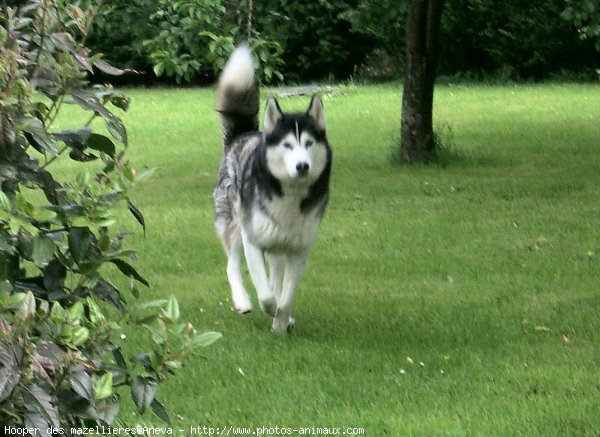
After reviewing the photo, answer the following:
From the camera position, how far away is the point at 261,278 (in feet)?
23.6

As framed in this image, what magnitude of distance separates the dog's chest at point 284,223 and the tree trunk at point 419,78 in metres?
7.13

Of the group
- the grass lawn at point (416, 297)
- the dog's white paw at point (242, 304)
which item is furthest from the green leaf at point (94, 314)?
the dog's white paw at point (242, 304)

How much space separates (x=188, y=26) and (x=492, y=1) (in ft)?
56.8

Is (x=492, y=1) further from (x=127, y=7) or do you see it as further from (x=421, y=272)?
(x=421, y=272)

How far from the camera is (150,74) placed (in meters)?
27.5

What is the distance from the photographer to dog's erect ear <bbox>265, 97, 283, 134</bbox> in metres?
7.01

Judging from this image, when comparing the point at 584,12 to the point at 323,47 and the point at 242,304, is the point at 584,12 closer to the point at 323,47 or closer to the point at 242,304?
the point at 242,304

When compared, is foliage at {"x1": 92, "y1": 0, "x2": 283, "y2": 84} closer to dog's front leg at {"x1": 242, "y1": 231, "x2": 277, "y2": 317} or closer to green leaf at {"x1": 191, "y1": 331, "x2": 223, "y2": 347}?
dog's front leg at {"x1": 242, "y1": 231, "x2": 277, "y2": 317}

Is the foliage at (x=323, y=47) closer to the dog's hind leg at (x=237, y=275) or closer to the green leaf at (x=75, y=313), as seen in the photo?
the dog's hind leg at (x=237, y=275)

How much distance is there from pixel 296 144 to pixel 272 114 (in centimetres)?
31

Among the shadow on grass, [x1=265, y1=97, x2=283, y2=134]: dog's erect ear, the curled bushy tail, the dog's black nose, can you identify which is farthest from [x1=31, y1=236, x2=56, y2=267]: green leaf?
the shadow on grass

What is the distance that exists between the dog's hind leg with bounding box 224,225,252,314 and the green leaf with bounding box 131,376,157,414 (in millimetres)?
4459

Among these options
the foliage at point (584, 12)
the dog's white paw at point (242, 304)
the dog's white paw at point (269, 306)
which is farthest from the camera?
the foliage at point (584, 12)

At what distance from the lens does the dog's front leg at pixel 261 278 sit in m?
7.18
